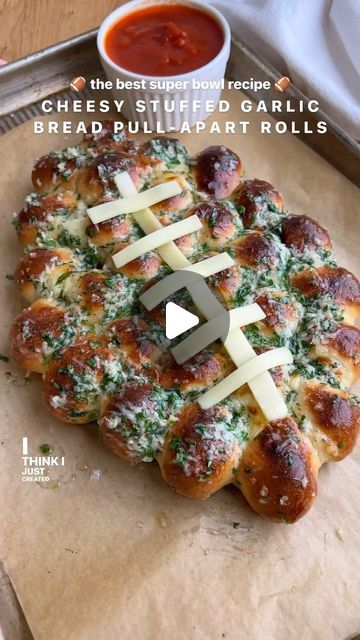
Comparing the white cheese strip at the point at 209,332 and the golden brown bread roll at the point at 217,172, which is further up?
the golden brown bread roll at the point at 217,172

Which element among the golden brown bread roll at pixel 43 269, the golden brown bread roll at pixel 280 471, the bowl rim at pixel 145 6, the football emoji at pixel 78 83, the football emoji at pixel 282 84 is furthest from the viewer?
the football emoji at pixel 78 83

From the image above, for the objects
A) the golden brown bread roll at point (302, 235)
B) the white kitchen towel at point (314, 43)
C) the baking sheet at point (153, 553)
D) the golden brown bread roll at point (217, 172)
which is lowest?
the baking sheet at point (153, 553)

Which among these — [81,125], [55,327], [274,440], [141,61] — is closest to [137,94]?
[141,61]

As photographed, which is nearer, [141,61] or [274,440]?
[274,440]

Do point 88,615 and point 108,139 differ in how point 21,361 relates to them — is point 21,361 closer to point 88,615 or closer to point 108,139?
point 88,615

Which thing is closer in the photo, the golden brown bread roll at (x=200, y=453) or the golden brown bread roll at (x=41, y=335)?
the golden brown bread roll at (x=200, y=453)

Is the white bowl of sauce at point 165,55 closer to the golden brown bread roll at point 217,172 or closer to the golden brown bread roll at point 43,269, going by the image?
the golden brown bread roll at point 217,172

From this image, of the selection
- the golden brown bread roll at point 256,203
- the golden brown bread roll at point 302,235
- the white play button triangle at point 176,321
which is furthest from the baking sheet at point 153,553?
the golden brown bread roll at point 256,203

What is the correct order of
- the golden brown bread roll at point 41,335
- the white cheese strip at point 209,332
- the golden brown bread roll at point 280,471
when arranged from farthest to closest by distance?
the golden brown bread roll at point 41,335 < the white cheese strip at point 209,332 < the golden brown bread roll at point 280,471
